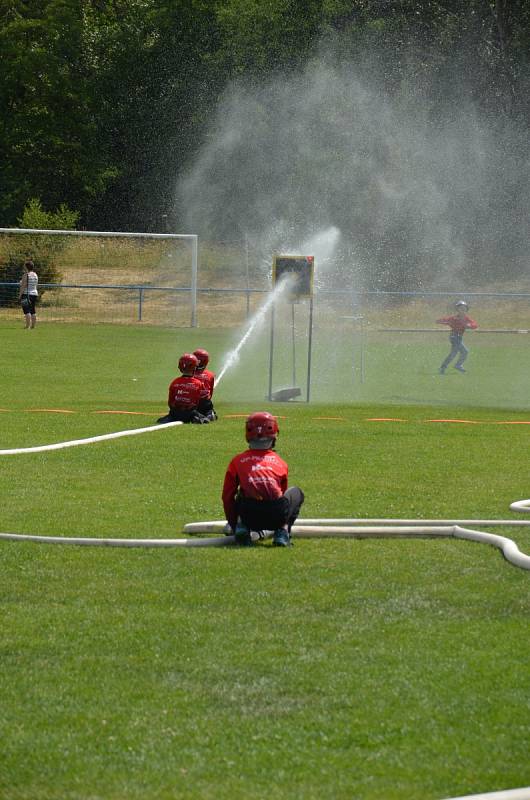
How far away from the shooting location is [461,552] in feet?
33.8

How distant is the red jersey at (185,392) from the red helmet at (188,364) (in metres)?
Result: 0.14

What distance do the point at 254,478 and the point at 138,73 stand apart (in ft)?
205

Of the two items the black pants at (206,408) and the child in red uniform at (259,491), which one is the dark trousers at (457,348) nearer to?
the black pants at (206,408)

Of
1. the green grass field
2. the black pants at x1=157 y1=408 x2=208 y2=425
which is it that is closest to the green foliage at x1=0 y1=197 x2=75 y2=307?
the black pants at x1=157 y1=408 x2=208 y2=425

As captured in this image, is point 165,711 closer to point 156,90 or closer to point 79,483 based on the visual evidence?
point 79,483

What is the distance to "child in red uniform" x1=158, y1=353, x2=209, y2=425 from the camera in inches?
759

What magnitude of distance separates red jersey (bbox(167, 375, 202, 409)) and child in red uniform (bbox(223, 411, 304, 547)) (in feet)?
28.7

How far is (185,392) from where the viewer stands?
63.5 ft

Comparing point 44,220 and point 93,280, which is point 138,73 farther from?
point 93,280

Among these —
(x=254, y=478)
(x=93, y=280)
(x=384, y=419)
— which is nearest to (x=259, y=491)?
(x=254, y=478)

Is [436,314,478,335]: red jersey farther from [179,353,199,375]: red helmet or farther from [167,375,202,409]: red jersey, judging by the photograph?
[179,353,199,375]: red helmet

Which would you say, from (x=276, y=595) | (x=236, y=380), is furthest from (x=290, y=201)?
(x=276, y=595)

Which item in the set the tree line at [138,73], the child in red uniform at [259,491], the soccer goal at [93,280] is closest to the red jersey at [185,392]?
the child in red uniform at [259,491]

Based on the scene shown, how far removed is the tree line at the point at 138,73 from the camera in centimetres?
6131
